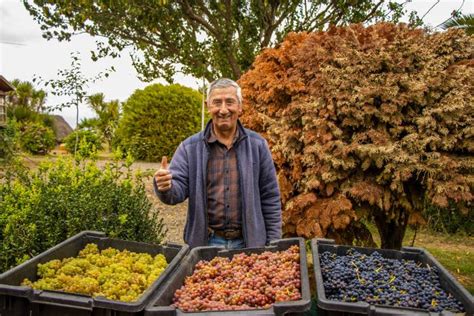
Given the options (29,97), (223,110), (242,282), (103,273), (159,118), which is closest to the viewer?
(242,282)

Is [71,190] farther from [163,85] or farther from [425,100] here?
[163,85]

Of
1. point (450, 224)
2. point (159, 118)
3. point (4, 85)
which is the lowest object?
point (450, 224)

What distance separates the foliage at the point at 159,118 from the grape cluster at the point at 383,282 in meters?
14.0

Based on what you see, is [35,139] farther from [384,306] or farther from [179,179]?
[384,306]

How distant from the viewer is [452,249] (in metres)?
8.44

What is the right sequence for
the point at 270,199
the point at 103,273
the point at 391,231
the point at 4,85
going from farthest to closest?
the point at 4,85
the point at 391,231
the point at 270,199
the point at 103,273

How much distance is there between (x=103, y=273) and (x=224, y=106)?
4.33 ft

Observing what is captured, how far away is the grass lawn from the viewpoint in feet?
22.6

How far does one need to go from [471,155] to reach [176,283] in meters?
3.00

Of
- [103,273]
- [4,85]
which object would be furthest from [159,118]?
[103,273]

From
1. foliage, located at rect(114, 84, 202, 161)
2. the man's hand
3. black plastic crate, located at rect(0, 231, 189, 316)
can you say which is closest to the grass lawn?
the man's hand

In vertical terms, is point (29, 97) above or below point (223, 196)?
above

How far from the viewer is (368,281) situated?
7.90 feet

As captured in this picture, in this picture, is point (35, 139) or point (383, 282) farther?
point (35, 139)
